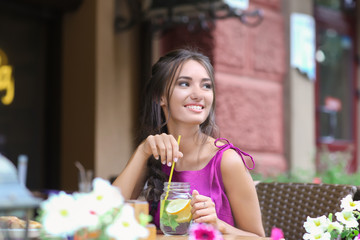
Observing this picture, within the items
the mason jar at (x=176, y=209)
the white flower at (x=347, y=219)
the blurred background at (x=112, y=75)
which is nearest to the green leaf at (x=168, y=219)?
the mason jar at (x=176, y=209)

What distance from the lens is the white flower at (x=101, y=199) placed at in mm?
964

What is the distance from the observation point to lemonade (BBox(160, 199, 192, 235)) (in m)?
1.63

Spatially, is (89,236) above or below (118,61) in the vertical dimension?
below

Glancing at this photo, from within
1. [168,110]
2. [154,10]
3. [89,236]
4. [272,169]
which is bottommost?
[272,169]

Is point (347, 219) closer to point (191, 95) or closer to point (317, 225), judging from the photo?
point (317, 225)

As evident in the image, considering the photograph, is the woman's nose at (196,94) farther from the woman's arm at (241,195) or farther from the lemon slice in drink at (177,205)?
the lemon slice in drink at (177,205)

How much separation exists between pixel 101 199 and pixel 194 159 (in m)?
1.13

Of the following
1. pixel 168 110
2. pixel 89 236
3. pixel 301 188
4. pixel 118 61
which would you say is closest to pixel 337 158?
pixel 118 61

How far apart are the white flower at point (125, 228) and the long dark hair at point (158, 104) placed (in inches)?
43.8

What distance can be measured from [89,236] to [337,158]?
4988mm

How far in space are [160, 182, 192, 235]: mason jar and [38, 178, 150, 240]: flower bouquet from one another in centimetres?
64

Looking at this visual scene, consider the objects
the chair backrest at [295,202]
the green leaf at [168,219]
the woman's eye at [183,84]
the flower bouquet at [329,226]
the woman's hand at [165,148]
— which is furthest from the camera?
the chair backrest at [295,202]

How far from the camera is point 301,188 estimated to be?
2.34 meters

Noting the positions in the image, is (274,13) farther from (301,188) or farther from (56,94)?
(301,188)
